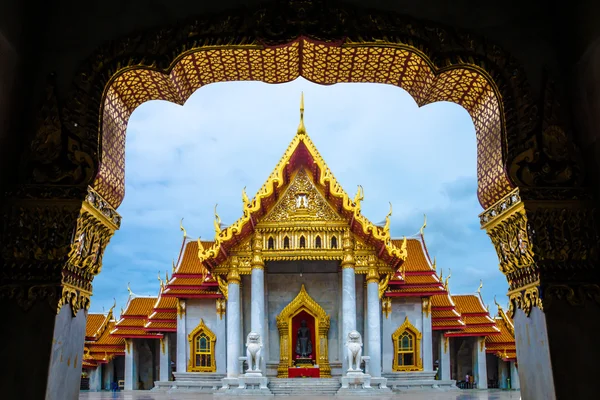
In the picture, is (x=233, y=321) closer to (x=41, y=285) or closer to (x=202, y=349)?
(x=202, y=349)

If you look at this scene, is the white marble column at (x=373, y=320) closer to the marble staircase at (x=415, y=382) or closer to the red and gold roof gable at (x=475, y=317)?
the marble staircase at (x=415, y=382)

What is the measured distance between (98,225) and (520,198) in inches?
120

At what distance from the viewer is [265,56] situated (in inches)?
185

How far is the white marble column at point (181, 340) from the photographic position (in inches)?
734

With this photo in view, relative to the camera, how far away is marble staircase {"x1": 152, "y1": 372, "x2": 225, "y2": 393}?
17.9m

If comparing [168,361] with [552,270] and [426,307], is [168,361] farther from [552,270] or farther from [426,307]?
[552,270]

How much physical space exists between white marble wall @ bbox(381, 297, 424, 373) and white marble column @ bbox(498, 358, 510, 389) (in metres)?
7.83

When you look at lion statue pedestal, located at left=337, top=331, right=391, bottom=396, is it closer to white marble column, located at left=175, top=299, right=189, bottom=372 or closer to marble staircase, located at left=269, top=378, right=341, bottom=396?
marble staircase, located at left=269, top=378, right=341, bottom=396

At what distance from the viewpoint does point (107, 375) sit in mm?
24844

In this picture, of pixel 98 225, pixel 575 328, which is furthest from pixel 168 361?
pixel 575 328

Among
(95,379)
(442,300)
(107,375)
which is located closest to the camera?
(442,300)

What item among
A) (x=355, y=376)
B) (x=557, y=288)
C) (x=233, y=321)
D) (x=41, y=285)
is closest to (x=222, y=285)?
(x=233, y=321)

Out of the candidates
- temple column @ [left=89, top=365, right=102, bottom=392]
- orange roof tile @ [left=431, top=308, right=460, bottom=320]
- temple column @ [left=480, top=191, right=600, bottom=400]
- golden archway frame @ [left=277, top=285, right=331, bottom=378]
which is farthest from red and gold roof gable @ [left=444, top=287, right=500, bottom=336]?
temple column @ [left=480, top=191, right=600, bottom=400]

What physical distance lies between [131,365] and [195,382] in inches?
195
